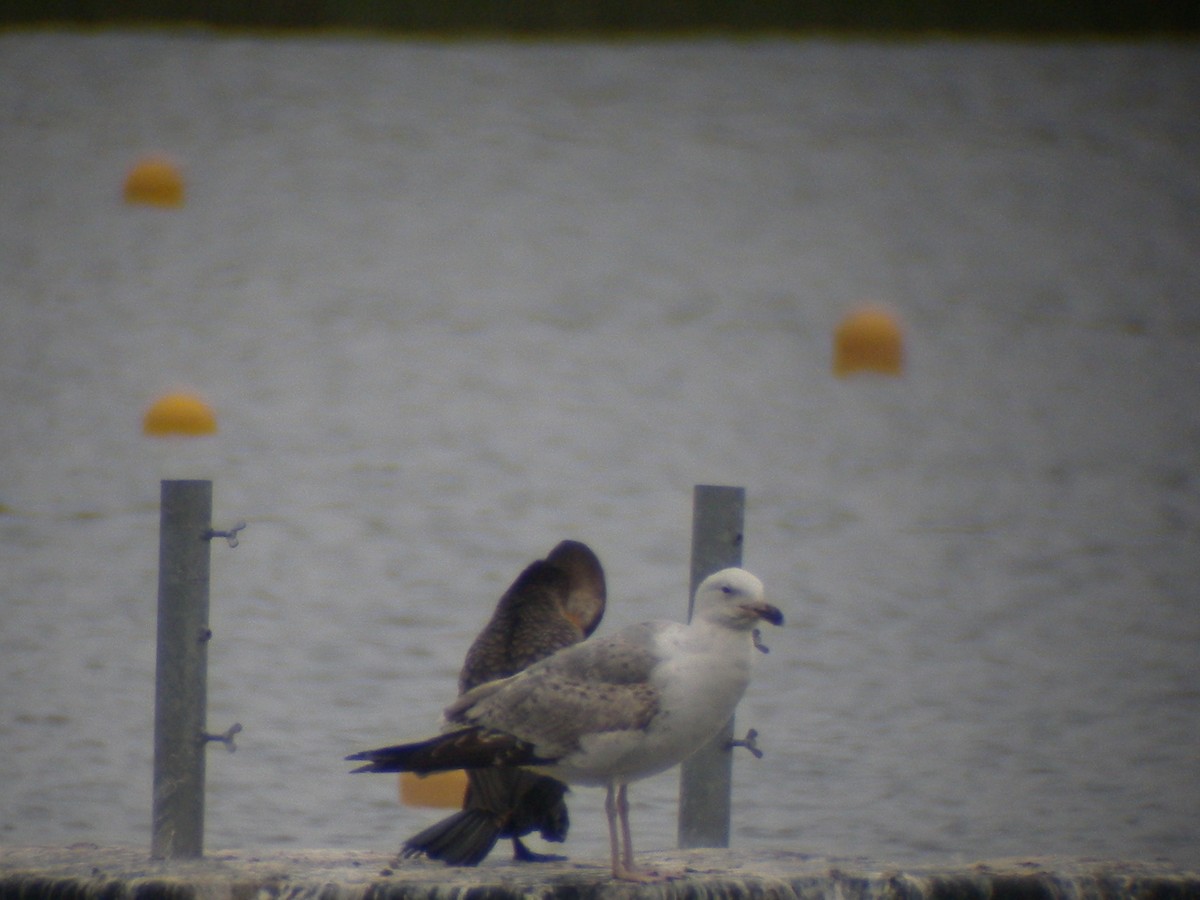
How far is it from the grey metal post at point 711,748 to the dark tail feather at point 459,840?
1.59ft

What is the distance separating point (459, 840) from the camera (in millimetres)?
3057

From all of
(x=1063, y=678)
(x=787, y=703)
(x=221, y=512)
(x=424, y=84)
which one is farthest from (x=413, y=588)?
(x=424, y=84)

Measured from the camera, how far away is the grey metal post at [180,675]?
10.6ft

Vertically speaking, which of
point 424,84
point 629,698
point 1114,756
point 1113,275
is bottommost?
point 1114,756

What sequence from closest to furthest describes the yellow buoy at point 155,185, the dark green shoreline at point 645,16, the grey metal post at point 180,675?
the grey metal post at point 180,675 < the yellow buoy at point 155,185 < the dark green shoreline at point 645,16

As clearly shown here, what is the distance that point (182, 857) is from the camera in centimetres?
322

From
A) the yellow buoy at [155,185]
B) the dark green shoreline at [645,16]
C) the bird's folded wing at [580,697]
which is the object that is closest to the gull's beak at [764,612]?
the bird's folded wing at [580,697]

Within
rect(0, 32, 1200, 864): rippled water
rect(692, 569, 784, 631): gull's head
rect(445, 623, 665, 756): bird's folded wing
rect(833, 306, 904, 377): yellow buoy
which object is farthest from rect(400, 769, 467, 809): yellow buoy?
rect(833, 306, 904, 377): yellow buoy

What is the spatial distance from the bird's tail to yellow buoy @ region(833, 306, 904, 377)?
770 cm

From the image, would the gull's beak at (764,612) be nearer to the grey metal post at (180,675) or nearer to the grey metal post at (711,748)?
the grey metal post at (711,748)

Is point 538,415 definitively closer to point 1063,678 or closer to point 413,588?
point 413,588

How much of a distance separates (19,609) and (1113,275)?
8.09m

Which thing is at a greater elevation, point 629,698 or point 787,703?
point 629,698

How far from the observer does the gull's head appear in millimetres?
2855
